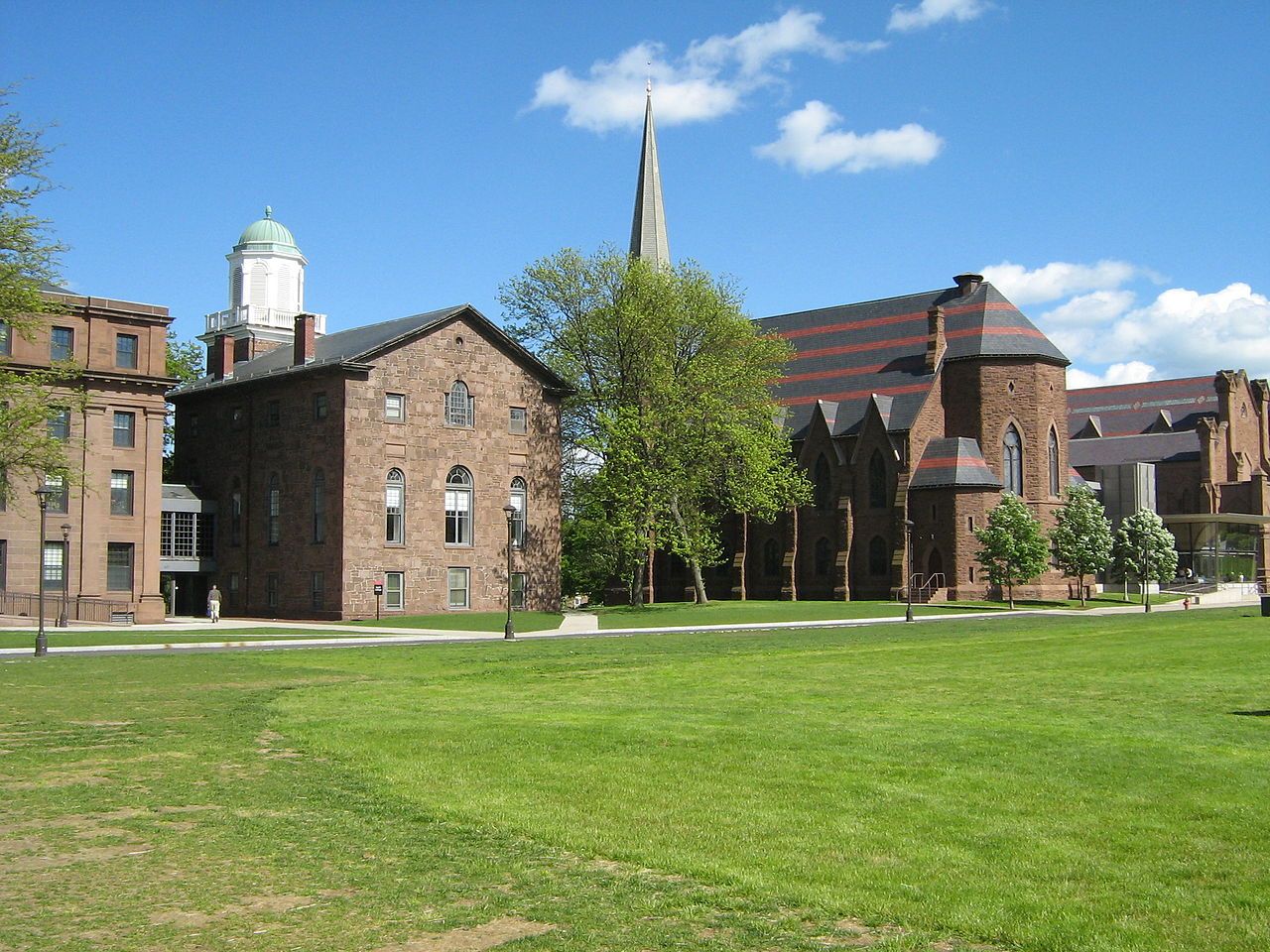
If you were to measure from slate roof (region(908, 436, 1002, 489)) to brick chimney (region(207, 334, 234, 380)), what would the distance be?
39423 mm

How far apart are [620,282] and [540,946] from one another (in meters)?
61.5

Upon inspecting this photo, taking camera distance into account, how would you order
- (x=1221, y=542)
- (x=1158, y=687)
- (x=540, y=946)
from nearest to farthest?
(x=540, y=946) < (x=1158, y=687) < (x=1221, y=542)

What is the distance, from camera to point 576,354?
68.9 metres

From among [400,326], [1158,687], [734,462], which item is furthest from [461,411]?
[1158,687]

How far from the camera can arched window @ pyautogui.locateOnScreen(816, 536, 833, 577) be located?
79750 millimetres

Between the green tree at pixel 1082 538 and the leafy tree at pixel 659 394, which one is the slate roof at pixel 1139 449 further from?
the leafy tree at pixel 659 394

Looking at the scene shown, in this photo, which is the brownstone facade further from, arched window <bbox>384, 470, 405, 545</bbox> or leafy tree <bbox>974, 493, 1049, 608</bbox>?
leafy tree <bbox>974, 493, 1049, 608</bbox>

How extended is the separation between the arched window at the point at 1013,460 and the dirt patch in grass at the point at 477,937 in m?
72.0

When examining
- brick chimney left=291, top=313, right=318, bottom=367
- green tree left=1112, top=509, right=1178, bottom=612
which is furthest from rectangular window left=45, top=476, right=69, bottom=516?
green tree left=1112, top=509, right=1178, bottom=612

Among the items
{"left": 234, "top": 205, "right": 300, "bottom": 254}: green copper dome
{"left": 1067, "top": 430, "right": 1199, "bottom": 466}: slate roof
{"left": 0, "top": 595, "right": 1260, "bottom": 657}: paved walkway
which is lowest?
{"left": 0, "top": 595, "right": 1260, "bottom": 657}: paved walkway

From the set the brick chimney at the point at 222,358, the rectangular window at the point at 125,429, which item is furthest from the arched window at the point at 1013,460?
the rectangular window at the point at 125,429

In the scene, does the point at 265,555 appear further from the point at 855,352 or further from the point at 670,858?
the point at 670,858

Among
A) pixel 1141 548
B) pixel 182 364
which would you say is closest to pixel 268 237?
pixel 182 364

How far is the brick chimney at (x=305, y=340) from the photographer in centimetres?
5972
